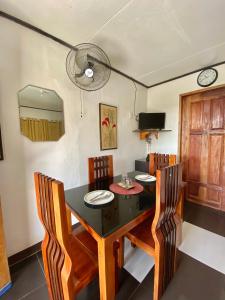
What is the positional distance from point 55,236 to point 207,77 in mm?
2985

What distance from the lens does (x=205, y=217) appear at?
7.26 ft

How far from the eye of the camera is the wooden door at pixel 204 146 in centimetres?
234

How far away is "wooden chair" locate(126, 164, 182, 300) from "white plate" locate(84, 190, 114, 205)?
0.36 meters

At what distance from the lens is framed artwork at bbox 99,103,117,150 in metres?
2.26

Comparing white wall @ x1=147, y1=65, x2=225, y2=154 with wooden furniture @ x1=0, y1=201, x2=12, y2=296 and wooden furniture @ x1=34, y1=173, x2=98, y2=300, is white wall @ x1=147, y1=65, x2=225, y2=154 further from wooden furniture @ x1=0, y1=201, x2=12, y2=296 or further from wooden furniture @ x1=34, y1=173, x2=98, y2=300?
wooden furniture @ x1=0, y1=201, x2=12, y2=296

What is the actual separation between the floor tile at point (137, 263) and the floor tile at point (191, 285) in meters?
0.05

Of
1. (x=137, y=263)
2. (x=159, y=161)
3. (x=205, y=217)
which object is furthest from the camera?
(x=205, y=217)

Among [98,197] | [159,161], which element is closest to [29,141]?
[98,197]

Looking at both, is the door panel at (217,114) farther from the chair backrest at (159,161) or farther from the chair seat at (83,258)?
the chair seat at (83,258)

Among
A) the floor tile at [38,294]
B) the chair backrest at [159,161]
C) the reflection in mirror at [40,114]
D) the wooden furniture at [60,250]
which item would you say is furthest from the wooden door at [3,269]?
the chair backrest at [159,161]

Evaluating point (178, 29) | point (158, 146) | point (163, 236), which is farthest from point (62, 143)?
point (158, 146)

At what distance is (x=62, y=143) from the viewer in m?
1.79

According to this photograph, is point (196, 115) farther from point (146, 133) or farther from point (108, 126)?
point (108, 126)

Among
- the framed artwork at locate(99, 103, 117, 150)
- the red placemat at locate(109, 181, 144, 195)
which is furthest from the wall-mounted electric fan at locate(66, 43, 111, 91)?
the red placemat at locate(109, 181, 144, 195)
